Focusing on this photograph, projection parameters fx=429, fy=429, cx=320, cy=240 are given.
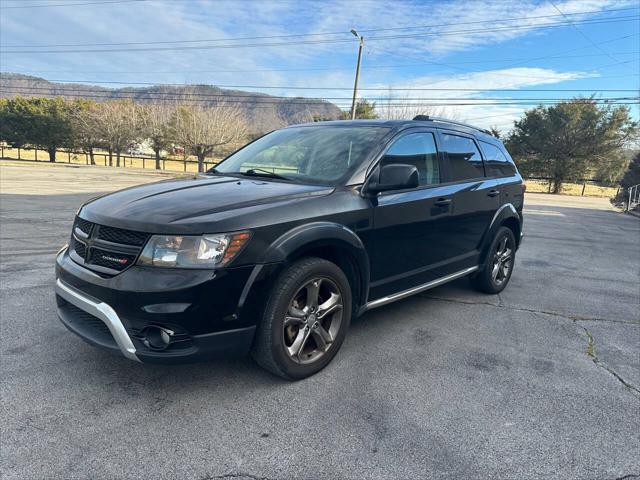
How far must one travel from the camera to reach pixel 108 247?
2.58m

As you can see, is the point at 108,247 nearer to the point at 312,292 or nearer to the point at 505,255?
the point at 312,292

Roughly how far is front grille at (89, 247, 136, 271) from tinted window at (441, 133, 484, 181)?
3011mm

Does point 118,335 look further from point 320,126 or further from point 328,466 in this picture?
point 320,126

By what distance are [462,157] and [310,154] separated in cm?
172

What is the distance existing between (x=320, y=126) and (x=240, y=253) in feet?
6.91

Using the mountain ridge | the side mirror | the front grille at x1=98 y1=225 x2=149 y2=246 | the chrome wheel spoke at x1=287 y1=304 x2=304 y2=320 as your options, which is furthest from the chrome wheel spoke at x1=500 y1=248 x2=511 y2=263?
the mountain ridge

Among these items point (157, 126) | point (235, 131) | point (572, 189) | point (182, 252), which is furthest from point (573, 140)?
point (182, 252)

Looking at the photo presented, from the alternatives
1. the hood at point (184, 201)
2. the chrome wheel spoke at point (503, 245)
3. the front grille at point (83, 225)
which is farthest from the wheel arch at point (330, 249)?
the chrome wheel spoke at point (503, 245)

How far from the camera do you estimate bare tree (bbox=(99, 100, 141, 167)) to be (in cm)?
3847

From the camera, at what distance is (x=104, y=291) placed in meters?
2.49

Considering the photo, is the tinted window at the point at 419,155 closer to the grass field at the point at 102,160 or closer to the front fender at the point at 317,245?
the front fender at the point at 317,245

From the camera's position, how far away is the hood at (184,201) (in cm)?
249

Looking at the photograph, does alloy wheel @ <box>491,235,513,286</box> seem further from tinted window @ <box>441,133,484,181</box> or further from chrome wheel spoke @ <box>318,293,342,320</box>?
chrome wheel spoke @ <box>318,293,342,320</box>

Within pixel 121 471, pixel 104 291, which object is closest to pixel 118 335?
pixel 104 291
